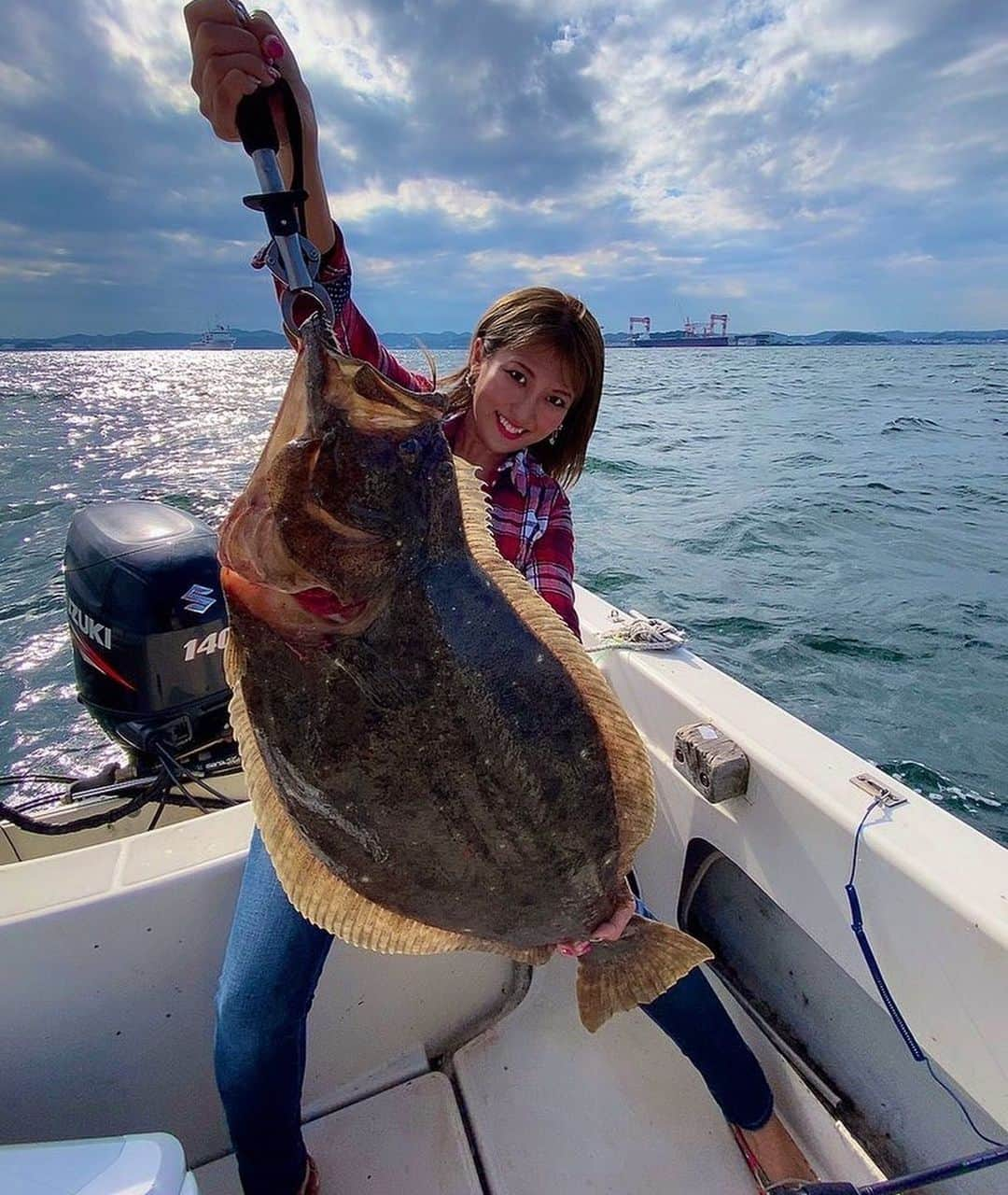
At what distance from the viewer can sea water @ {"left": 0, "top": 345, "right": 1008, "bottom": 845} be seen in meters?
5.54

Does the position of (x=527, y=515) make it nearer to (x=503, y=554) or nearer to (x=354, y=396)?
(x=503, y=554)

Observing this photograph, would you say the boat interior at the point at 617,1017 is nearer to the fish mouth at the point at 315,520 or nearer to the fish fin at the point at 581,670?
the fish fin at the point at 581,670

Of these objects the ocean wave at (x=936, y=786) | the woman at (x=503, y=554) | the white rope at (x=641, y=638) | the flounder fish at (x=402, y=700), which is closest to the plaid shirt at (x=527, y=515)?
the woman at (x=503, y=554)

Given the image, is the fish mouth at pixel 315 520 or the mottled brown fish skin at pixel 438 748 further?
the mottled brown fish skin at pixel 438 748

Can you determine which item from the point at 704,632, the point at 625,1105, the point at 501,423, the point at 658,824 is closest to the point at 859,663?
the point at 704,632

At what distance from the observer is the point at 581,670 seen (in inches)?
63.7

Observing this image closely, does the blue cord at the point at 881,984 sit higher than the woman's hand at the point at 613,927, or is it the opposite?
the woman's hand at the point at 613,927

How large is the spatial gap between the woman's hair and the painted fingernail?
3.13 ft

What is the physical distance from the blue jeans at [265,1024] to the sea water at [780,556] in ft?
5.40

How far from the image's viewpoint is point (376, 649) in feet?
4.78

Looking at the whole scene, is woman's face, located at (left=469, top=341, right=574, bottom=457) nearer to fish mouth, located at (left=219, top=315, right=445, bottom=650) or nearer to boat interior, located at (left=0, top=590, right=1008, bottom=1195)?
fish mouth, located at (left=219, top=315, right=445, bottom=650)

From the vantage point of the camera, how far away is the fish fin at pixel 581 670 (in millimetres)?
1547

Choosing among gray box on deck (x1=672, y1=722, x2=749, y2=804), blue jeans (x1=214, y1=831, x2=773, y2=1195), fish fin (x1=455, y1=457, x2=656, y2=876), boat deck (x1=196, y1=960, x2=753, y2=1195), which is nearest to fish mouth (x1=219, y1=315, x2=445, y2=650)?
fish fin (x1=455, y1=457, x2=656, y2=876)

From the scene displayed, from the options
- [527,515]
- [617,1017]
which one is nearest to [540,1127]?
[617,1017]
